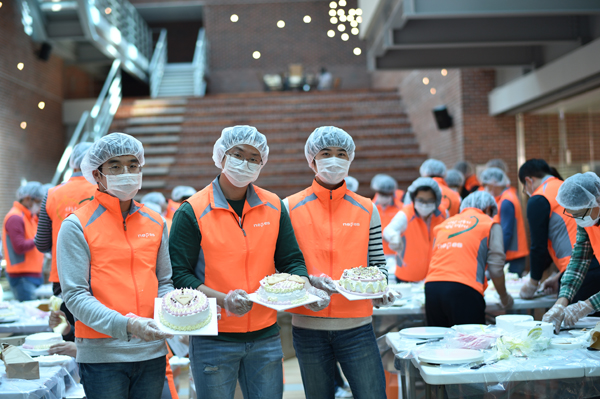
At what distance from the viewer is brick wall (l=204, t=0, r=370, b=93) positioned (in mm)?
19578

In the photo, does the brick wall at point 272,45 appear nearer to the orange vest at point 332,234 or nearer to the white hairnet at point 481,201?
the white hairnet at point 481,201

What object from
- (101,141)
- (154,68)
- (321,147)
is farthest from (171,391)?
(154,68)

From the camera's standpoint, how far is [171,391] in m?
2.73

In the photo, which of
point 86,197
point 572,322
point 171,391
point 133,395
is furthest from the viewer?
point 86,197

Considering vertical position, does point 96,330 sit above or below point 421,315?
above

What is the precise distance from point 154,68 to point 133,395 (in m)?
16.3

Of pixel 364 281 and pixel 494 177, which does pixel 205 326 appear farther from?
pixel 494 177

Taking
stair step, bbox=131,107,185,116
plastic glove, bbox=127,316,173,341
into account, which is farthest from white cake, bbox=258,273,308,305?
stair step, bbox=131,107,185,116

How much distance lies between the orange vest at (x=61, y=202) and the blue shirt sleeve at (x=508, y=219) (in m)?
4.24

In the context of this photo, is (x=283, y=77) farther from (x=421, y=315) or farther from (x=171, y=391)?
(x=171, y=391)

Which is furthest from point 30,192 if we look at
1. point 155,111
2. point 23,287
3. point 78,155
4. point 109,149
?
point 155,111

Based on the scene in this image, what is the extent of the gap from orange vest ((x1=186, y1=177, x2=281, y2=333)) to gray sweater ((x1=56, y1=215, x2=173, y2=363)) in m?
0.39

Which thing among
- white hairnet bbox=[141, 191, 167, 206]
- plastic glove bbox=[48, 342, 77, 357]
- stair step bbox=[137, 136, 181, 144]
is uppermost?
stair step bbox=[137, 136, 181, 144]

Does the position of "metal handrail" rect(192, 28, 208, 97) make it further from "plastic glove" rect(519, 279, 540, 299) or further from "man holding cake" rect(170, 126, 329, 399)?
"man holding cake" rect(170, 126, 329, 399)
